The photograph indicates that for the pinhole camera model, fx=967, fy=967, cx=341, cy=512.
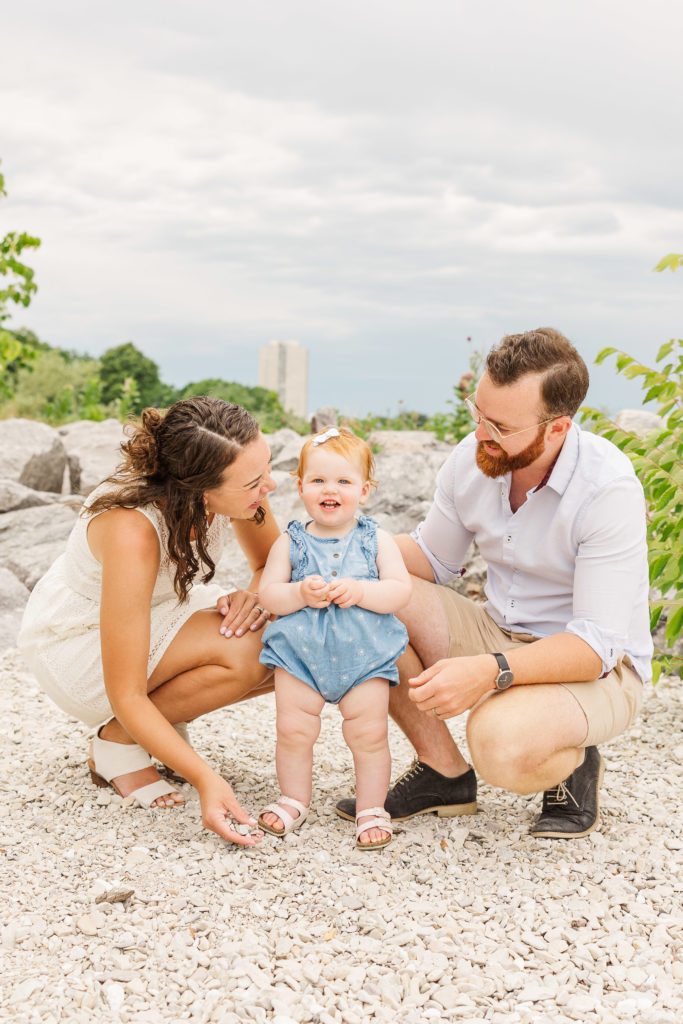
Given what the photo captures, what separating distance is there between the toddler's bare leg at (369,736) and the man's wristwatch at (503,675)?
1.16ft

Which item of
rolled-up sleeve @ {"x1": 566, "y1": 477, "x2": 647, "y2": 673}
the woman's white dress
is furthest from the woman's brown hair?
rolled-up sleeve @ {"x1": 566, "y1": 477, "x2": 647, "y2": 673}

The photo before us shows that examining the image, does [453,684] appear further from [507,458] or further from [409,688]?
[507,458]

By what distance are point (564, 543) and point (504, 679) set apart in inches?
19.7

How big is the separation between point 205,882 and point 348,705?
2.13 feet

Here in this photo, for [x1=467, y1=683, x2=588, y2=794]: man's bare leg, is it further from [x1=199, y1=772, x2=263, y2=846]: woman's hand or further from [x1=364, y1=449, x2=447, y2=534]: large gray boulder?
[x1=364, y1=449, x2=447, y2=534]: large gray boulder

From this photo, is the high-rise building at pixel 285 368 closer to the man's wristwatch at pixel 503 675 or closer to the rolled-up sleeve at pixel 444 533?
the rolled-up sleeve at pixel 444 533

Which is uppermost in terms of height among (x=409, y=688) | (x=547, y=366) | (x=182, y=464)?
(x=547, y=366)

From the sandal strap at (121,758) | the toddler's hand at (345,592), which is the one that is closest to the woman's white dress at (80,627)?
the sandal strap at (121,758)

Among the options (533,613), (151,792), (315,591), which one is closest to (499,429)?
(533,613)

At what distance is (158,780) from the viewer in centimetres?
334

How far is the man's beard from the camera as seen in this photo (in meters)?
2.99

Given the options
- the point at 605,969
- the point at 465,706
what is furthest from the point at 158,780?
the point at 605,969

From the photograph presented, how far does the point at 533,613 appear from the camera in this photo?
3238mm

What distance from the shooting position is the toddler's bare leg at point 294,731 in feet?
9.61
